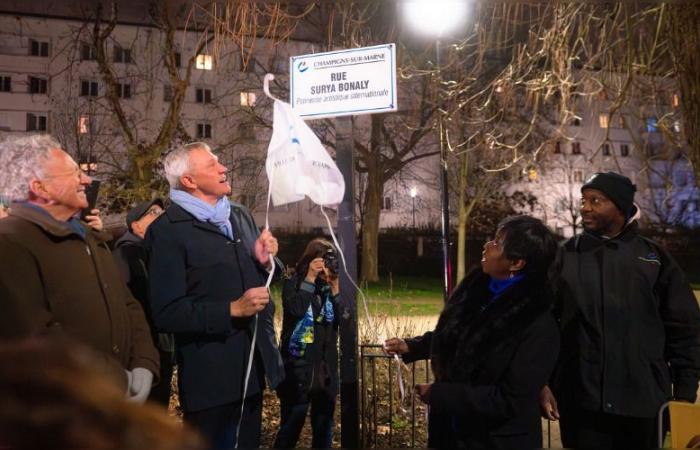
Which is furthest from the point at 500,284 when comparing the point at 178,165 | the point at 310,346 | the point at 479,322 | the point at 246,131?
the point at 246,131

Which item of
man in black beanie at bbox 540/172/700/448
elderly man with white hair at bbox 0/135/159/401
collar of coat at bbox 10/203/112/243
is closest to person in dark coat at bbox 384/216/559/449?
man in black beanie at bbox 540/172/700/448

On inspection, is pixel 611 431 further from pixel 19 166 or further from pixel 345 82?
pixel 19 166

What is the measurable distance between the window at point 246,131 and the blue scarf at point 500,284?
15356 millimetres

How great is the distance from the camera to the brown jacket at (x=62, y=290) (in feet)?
7.14

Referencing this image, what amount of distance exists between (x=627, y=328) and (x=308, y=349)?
92.0 inches

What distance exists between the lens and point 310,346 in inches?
177

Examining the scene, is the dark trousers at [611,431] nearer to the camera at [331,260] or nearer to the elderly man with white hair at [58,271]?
the camera at [331,260]

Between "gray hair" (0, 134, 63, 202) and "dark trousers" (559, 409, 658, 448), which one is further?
"dark trousers" (559, 409, 658, 448)

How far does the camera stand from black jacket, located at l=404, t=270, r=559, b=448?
2.46 m

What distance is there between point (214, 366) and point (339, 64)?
1.89 m

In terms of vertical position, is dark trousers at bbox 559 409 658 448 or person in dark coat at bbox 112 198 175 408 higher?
person in dark coat at bbox 112 198 175 408

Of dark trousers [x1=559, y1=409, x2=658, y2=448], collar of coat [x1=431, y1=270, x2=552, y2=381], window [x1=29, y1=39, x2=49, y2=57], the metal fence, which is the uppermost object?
window [x1=29, y1=39, x2=49, y2=57]

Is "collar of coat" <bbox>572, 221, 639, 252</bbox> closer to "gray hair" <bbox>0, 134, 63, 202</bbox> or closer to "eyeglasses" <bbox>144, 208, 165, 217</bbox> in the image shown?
"gray hair" <bbox>0, 134, 63, 202</bbox>

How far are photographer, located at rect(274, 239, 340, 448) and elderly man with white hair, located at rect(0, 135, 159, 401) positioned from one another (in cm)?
185
